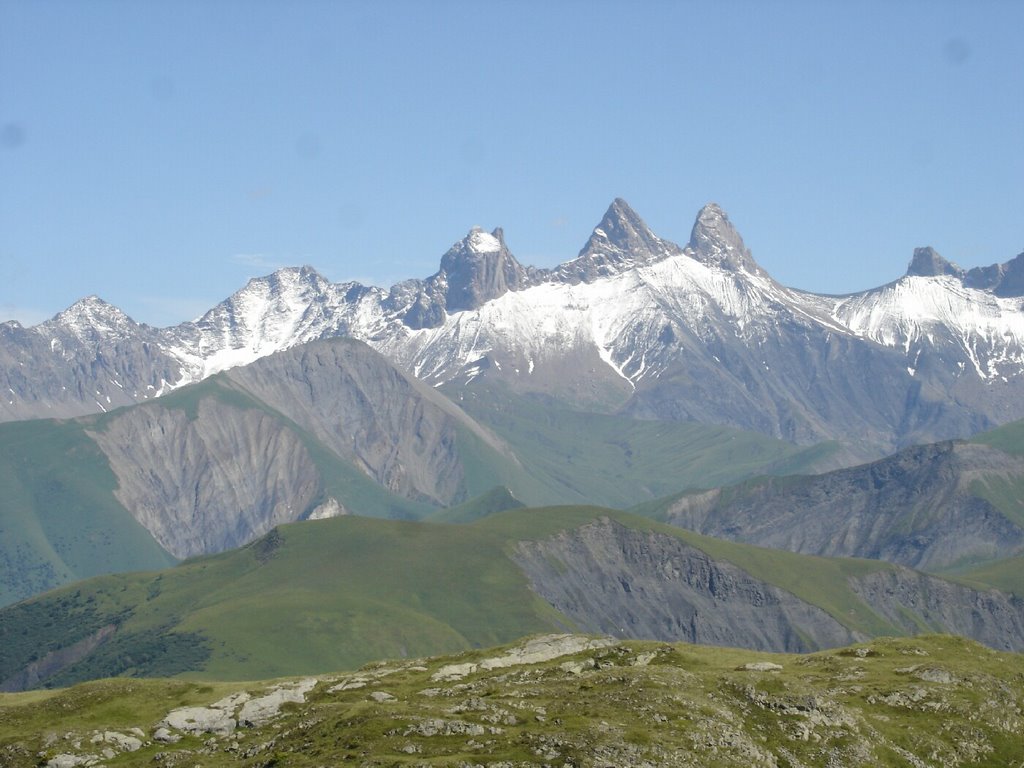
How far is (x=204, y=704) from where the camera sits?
16462 cm

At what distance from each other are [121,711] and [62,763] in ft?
68.9

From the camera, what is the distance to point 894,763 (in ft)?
451

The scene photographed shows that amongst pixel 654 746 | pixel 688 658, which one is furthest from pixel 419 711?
pixel 688 658

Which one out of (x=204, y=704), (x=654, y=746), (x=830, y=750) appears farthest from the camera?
(x=204, y=704)

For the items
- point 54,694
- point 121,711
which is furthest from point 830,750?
point 54,694

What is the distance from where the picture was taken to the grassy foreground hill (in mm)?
129125

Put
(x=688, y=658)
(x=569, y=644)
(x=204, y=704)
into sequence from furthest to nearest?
(x=569, y=644), (x=688, y=658), (x=204, y=704)

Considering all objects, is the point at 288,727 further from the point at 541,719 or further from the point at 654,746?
the point at 654,746

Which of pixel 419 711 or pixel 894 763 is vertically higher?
pixel 419 711

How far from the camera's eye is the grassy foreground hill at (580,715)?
129 metres

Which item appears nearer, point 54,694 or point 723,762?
point 723,762

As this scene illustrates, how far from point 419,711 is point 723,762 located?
26.5 m

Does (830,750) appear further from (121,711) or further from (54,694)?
(54,694)

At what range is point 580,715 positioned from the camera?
136m
